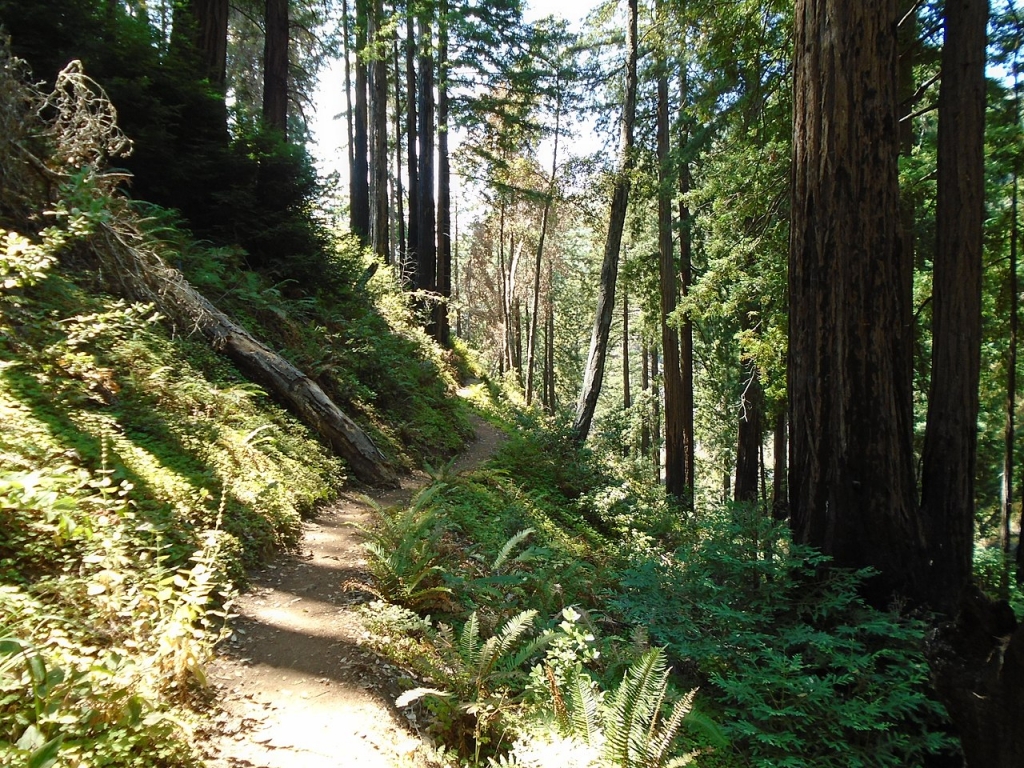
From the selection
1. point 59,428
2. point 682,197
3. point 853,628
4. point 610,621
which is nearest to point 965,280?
point 853,628

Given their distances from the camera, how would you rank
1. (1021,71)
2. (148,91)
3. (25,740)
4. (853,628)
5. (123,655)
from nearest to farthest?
(25,740), (123,655), (853,628), (1021,71), (148,91)

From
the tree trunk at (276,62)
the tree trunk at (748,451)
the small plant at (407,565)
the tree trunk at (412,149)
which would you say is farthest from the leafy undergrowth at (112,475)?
the tree trunk at (412,149)

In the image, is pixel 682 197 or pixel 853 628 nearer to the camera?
pixel 853 628

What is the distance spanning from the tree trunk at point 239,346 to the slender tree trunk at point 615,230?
18.5ft

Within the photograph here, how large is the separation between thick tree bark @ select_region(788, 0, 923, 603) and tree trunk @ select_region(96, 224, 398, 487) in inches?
209

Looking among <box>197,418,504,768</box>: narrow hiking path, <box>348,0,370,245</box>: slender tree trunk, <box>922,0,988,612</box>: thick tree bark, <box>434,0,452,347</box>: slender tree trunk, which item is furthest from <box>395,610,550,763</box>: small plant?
<box>348,0,370,245</box>: slender tree trunk

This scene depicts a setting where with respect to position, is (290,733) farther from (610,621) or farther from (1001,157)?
(1001,157)

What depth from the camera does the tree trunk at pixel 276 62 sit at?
11.4 m

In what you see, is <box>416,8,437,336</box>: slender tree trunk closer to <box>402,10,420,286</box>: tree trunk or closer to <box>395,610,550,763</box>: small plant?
<box>402,10,420,286</box>: tree trunk

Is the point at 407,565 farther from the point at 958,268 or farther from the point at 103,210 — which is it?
the point at 958,268

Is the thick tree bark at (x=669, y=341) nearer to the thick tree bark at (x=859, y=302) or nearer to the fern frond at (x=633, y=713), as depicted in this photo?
the thick tree bark at (x=859, y=302)

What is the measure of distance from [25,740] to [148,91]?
28.6 feet

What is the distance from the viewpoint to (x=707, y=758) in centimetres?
307

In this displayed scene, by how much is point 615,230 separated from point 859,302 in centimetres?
817
